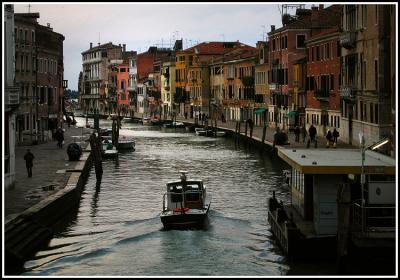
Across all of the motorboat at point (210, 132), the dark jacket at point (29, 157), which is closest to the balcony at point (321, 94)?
the motorboat at point (210, 132)

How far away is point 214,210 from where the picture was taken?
85.0 ft

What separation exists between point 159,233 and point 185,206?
164 centimetres

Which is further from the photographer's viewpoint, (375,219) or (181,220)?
(181,220)

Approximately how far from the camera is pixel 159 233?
21.5m

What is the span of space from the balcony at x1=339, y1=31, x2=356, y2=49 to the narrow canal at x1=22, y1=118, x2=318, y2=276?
22.0 ft

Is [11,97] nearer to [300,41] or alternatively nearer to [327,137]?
[327,137]

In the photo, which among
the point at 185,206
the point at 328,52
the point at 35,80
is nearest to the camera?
the point at 185,206

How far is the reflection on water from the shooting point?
18094 millimetres

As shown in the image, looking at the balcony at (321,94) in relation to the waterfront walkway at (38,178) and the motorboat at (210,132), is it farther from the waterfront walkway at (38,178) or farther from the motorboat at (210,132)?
the motorboat at (210,132)

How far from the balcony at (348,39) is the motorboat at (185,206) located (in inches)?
726

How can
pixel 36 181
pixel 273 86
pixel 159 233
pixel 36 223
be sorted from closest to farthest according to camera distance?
pixel 36 223
pixel 159 233
pixel 36 181
pixel 273 86

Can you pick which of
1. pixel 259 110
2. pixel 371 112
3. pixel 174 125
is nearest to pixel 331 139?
pixel 371 112

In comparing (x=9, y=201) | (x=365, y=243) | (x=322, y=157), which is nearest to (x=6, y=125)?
(x=9, y=201)

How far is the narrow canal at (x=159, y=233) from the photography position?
1808 cm
